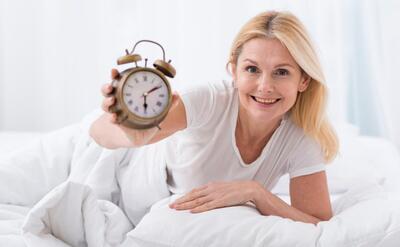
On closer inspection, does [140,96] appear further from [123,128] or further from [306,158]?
[306,158]

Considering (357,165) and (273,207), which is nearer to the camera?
(273,207)

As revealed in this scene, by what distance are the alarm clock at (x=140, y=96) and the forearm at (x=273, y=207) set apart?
18.9 inches

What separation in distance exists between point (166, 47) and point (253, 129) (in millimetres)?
1716

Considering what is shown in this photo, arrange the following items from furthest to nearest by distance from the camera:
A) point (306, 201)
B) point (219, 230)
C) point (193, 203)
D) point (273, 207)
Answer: point (306, 201) → point (273, 207) → point (193, 203) → point (219, 230)

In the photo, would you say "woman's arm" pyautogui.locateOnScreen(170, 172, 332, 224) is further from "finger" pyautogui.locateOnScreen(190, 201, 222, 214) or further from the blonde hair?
the blonde hair

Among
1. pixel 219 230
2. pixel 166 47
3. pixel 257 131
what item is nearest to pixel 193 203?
pixel 219 230

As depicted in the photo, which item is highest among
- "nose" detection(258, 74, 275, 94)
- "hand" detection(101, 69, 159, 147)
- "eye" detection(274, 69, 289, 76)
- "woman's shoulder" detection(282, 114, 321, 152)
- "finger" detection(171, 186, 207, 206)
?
"eye" detection(274, 69, 289, 76)

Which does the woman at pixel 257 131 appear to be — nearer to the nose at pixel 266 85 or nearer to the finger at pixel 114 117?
the nose at pixel 266 85

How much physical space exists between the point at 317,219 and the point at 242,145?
0.30 m

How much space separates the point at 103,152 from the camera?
79.2 inches

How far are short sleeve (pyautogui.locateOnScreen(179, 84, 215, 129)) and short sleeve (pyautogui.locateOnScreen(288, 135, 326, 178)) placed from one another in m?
0.28

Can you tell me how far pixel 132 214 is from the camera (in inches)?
76.4

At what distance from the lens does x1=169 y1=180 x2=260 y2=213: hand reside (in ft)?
5.12

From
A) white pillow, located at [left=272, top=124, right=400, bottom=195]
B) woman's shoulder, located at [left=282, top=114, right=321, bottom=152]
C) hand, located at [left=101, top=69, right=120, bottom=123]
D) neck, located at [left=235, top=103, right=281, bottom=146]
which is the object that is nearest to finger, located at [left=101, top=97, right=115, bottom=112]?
hand, located at [left=101, top=69, right=120, bottom=123]
